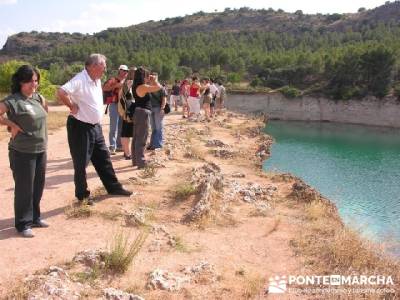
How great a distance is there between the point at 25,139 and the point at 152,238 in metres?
1.93

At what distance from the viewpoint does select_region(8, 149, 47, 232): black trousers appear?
5160 mm

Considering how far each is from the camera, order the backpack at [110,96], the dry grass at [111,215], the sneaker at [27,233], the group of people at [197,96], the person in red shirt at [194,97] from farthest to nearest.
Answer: the group of people at [197,96], the person in red shirt at [194,97], the backpack at [110,96], the dry grass at [111,215], the sneaker at [27,233]

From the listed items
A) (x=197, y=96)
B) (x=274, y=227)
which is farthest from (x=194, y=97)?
(x=274, y=227)

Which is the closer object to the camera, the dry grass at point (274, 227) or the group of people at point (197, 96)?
the dry grass at point (274, 227)

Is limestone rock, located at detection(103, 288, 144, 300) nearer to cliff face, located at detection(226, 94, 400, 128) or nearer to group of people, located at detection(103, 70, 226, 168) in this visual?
group of people, located at detection(103, 70, 226, 168)

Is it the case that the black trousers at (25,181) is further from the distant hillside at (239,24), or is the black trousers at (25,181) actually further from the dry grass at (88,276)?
the distant hillside at (239,24)

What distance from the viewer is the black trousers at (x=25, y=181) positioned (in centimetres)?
516

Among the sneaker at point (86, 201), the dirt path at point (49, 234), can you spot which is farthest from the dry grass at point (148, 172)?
the sneaker at point (86, 201)

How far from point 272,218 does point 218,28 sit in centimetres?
12750

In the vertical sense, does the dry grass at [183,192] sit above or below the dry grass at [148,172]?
below

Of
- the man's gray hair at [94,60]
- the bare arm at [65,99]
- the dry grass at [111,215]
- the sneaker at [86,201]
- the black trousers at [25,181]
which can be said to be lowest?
the dry grass at [111,215]

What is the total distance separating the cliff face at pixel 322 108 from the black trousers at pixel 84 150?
39554 mm

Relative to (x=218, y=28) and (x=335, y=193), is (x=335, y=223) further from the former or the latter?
(x=218, y=28)

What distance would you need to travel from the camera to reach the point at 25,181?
5.20 metres
